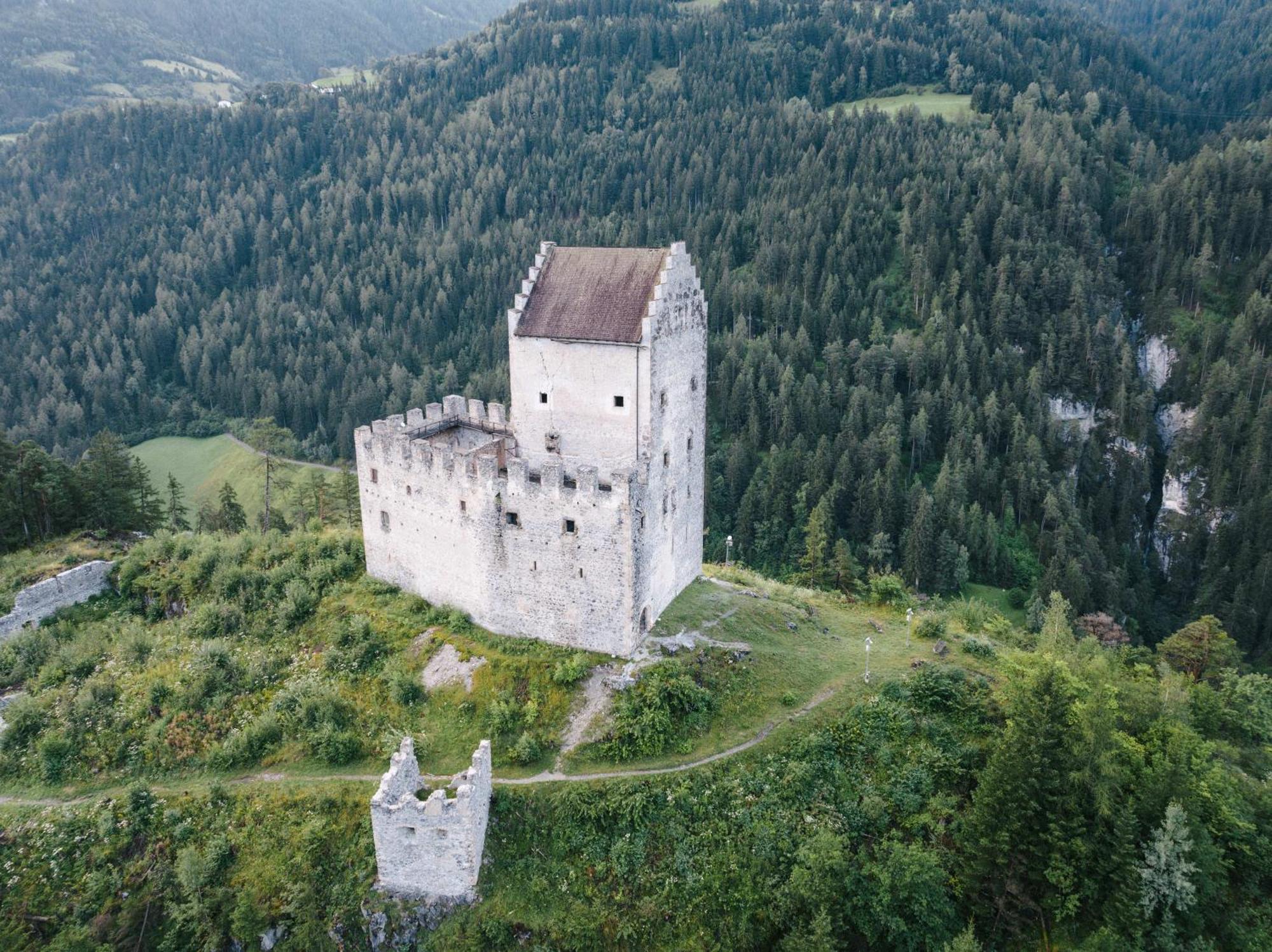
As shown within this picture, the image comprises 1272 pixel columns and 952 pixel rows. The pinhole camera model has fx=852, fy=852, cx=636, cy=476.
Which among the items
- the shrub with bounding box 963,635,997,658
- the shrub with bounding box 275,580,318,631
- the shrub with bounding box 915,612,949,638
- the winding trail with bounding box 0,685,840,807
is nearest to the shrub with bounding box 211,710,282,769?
the winding trail with bounding box 0,685,840,807

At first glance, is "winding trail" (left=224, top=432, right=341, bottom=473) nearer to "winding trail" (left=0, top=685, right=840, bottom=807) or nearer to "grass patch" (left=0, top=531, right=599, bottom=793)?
"grass patch" (left=0, top=531, right=599, bottom=793)

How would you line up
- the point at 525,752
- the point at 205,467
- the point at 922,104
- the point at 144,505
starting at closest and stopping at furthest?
1. the point at 525,752
2. the point at 144,505
3. the point at 205,467
4. the point at 922,104

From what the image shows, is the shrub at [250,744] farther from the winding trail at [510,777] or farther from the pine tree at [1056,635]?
the pine tree at [1056,635]

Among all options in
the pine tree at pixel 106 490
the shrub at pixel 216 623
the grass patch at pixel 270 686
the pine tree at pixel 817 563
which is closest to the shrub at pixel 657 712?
the grass patch at pixel 270 686

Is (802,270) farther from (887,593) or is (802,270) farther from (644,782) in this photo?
(644,782)

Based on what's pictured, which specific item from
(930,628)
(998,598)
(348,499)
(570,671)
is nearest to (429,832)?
(570,671)

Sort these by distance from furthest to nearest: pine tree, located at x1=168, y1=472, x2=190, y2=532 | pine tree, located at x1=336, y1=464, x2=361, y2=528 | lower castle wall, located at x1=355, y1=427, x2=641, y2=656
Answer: pine tree, located at x1=168, y1=472, x2=190, y2=532
pine tree, located at x1=336, y1=464, x2=361, y2=528
lower castle wall, located at x1=355, y1=427, x2=641, y2=656

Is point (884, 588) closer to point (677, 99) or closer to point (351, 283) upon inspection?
point (351, 283)
